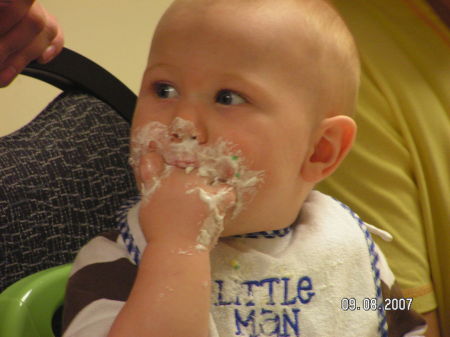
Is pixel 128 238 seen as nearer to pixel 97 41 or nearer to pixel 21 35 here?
pixel 21 35

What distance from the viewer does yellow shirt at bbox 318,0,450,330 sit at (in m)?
1.10

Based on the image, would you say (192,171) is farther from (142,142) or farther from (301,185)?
(301,185)

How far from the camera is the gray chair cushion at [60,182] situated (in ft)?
3.31

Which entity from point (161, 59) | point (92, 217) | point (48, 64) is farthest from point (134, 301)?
point (48, 64)

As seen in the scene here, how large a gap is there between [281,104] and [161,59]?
17cm

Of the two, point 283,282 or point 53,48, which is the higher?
point 53,48

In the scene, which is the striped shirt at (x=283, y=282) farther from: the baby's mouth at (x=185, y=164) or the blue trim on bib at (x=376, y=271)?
the baby's mouth at (x=185, y=164)

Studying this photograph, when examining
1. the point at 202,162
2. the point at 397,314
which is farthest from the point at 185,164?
the point at 397,314

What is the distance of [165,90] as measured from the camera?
0.79 metres

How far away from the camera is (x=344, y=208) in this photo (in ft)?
3.45

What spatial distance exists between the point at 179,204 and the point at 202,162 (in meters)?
0.06

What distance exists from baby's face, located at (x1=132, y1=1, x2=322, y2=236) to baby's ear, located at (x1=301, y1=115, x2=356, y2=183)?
5 cm

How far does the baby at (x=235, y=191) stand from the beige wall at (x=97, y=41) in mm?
1204

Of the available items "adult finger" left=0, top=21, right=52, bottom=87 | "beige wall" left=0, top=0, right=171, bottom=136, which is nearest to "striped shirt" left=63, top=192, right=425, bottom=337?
"adult finger" left=0, top=21, right=52, bottom=87
